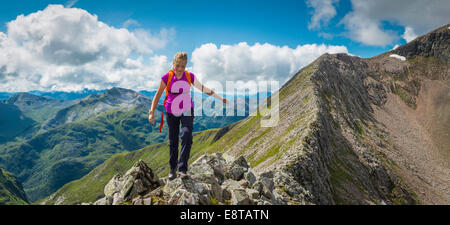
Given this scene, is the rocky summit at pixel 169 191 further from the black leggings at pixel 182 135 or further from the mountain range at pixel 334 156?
the black leggings at pixel 182 135

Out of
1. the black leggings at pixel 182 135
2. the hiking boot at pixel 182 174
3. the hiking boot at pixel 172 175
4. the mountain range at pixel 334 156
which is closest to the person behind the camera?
the hiking boot at pixel 182 174

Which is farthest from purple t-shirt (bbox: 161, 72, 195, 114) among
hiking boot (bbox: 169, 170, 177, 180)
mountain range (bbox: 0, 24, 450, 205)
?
mountain range (bbox: 0, 24, 450, 205)

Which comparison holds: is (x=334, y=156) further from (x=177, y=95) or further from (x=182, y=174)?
(x=177, y=95)

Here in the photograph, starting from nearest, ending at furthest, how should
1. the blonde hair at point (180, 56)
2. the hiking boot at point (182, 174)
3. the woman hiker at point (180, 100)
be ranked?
the hiking boot at point (182, 174) < the blonde hair at point (180, 56) < the woman hiker at point (180, 100)

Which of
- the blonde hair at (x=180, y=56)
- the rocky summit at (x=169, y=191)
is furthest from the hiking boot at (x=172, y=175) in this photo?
the blonde hair at (x=180, y=56)

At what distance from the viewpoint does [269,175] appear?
25969 mm

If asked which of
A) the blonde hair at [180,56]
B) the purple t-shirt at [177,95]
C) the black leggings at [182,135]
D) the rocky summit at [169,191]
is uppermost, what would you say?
the blonde hair at [180,56]

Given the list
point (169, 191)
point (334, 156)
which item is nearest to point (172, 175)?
point (169, 191)

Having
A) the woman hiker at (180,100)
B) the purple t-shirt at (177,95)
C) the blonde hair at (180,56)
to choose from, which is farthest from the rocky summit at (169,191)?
the blonde hair at (180,56)

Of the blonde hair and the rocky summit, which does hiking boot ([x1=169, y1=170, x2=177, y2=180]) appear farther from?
the blonde hair

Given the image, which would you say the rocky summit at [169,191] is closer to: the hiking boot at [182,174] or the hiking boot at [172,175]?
the hiking boot at [182,174]

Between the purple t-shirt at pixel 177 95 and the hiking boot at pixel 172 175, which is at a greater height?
the purple t-shirt at pixel 177 95

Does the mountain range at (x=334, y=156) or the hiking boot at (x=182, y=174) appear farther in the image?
the mountain range at (x=334, y=156)
